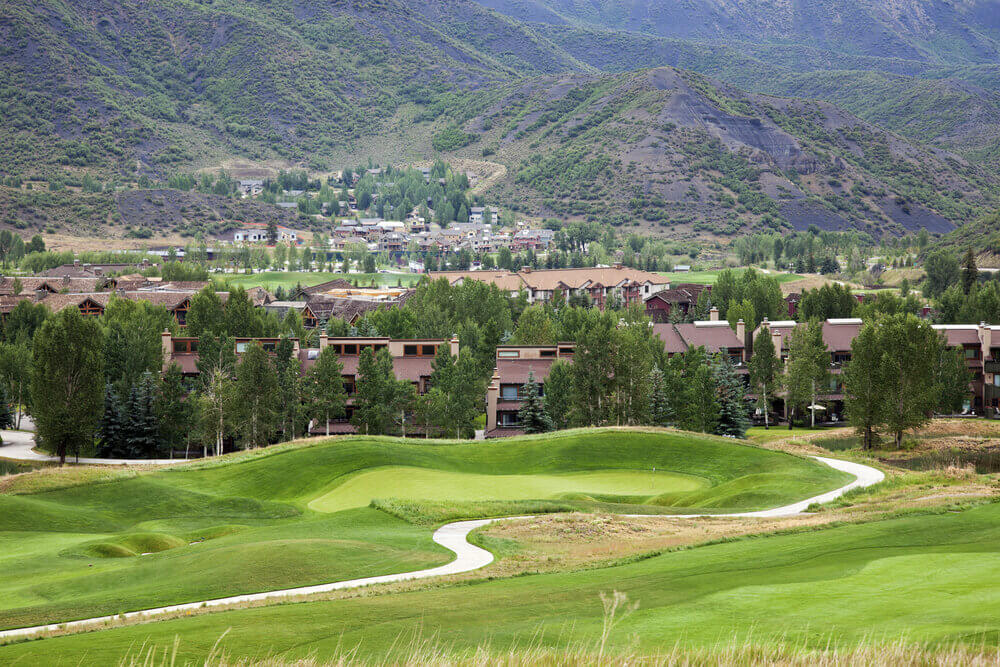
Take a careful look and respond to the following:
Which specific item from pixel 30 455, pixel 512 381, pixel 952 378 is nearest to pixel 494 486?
pixel 512 381

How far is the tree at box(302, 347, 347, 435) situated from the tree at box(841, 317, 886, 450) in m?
32.0

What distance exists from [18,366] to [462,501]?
53.3 metres

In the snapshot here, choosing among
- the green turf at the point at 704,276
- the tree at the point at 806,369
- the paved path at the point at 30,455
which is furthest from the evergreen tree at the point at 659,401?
the green turf at the point at 704,276

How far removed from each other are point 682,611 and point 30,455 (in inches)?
2268

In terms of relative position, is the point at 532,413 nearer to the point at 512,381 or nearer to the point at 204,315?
the point at 512,381

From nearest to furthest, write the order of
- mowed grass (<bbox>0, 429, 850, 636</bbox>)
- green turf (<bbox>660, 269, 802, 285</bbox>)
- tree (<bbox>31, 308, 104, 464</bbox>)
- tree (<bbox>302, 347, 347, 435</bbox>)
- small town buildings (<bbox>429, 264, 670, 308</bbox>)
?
mowed grass (<bbox>0, 429, 850, 636</bbox>) < tree (<bbox>31, 308, 104, 464</bbox>) < tree (<bbox>302, 347, 347, 435</bbox>) < small town buildings (<bbox>429, 264, 670, 308</bbox>) < green turf (<bbox>660, 269, 802, 285</bbox>)

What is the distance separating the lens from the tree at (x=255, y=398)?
215 ft

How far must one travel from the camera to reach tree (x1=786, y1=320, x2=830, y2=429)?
78188 millimetres

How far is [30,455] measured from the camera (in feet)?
219

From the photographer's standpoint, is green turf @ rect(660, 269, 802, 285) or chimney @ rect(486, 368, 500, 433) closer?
chimney @ rect(486, 368, 500, 433)

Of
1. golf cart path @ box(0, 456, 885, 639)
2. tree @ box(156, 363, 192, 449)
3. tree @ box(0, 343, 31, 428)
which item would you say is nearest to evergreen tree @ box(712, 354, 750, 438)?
golf cart path @ box(0, 456, 885, 639)

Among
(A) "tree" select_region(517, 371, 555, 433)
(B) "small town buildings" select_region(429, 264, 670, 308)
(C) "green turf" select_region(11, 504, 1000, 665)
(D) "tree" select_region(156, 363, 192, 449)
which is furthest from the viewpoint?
(B) "small town buildings" select_region(429, 264, 670, 308)

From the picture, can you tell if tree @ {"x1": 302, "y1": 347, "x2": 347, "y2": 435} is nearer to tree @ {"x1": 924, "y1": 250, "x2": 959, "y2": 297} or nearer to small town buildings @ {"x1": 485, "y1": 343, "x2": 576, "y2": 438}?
small town buildings @ {"x1": 485, "y1": 343, "x2": 576, "y2": 438}

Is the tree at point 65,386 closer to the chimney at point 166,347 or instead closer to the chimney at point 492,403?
the chimney at point 166,347
